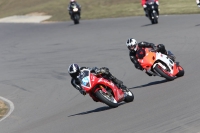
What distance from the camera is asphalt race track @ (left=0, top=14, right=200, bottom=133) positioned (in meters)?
10.6

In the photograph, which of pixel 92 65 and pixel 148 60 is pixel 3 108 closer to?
pixel 148 60

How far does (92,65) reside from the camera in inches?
802

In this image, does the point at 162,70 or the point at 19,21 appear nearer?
the point at 162,70

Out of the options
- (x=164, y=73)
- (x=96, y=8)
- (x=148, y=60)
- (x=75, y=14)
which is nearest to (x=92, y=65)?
(x=148, y=60)

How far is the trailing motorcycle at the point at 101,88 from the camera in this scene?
39.7 ft

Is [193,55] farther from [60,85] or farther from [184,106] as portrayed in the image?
[184,106]

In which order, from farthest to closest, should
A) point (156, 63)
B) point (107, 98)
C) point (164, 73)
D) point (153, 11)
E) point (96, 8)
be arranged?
1. point (96, 8)
2. point (153, 11)
3. point (156, 63)
4. point (164, 73)
5. point (107, 98)

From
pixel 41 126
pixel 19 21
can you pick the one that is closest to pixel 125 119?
pixel 41 126

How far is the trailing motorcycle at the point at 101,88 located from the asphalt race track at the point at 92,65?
21 centimetres

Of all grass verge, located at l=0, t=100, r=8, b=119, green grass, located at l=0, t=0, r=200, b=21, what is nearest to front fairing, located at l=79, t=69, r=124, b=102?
grass verge, located at l=0, t=100, r=8, b=119

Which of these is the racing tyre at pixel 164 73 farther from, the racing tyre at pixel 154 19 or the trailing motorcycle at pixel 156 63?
the racing tyre at pixel 154 19

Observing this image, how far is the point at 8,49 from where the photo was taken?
29.1 m

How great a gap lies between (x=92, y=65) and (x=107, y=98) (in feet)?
27.0

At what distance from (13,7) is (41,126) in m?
41.4
